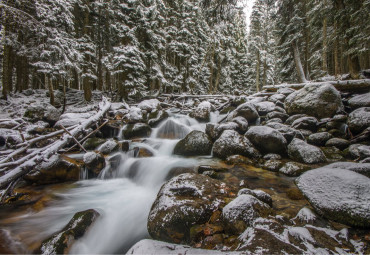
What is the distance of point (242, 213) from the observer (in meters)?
2.41

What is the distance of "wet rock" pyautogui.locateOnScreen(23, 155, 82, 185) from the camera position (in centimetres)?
461

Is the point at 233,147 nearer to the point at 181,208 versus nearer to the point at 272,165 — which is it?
the point at 272,165

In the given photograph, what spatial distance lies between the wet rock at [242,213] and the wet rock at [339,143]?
4.50 meters

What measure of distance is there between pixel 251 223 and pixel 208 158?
366cm

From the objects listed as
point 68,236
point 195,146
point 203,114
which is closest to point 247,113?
point 203,114

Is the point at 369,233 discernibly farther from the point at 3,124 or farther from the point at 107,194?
the point at 3,124

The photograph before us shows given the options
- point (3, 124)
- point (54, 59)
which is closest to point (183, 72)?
point (54, 59)

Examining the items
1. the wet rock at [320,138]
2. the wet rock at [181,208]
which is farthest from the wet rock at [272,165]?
the wet rock at [181,208]

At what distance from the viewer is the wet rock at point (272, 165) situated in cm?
472

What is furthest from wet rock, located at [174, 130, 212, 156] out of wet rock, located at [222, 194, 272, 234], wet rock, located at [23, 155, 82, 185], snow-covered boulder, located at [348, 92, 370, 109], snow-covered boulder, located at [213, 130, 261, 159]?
snow-covered boulder, located at [348, 92, 370, 109]

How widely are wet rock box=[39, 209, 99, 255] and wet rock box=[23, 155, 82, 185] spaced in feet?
7.82

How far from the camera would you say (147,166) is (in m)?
5.82

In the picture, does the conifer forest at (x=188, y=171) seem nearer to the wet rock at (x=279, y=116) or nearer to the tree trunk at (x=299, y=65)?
the wet rock at (x=279, y=116)

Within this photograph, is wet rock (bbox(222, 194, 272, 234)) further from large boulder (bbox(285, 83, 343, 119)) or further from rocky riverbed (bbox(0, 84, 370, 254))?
large boulder (bbox(285, 83, 343, 119))
